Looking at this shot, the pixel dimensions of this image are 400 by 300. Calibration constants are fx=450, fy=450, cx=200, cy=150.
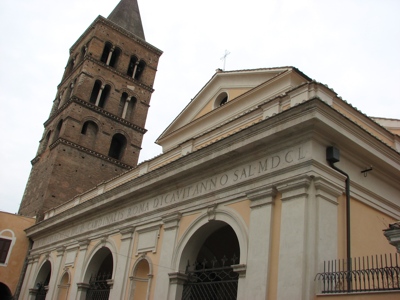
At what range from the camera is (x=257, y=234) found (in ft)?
30.7

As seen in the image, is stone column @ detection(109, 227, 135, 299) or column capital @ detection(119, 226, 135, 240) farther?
column capital @ detection(119, 226, 135, 240)

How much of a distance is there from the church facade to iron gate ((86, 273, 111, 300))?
59 millimetres

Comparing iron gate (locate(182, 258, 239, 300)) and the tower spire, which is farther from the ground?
the tower spire

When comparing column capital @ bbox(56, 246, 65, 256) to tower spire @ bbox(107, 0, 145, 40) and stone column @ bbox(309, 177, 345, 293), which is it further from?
tower spire @ bbox(107, 0, 145, 40)

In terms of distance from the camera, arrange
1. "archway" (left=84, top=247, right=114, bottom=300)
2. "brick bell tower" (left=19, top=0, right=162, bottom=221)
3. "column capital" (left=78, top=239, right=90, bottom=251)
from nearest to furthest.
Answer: "archway" (left=84, top=247, right=114, bottom=300), "column capital" (left=78, top=239, right=90, bottom=251), "brick bell tower" (left=19, top=0, right=162, bottom=221)

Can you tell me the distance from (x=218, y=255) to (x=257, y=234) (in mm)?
4506

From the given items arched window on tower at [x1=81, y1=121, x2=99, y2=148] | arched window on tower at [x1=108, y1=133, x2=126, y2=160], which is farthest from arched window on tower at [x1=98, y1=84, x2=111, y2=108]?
arched window on tower at [x1=108, y1=133, x2=126, y2=160]

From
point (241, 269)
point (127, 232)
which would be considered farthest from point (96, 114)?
point (241, 269)

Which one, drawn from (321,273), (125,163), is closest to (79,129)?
(125,163)

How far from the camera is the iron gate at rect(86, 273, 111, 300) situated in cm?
1453

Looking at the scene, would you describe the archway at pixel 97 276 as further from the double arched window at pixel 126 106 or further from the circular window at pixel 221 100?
the double arched window at pixel 126 106

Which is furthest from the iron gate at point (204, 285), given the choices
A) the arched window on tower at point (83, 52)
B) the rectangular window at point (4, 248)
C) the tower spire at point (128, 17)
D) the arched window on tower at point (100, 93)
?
the tower spire at point (128, 17)

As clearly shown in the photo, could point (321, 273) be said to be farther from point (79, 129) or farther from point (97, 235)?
point (79, 129)

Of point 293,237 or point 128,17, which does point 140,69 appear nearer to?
point 128,17
